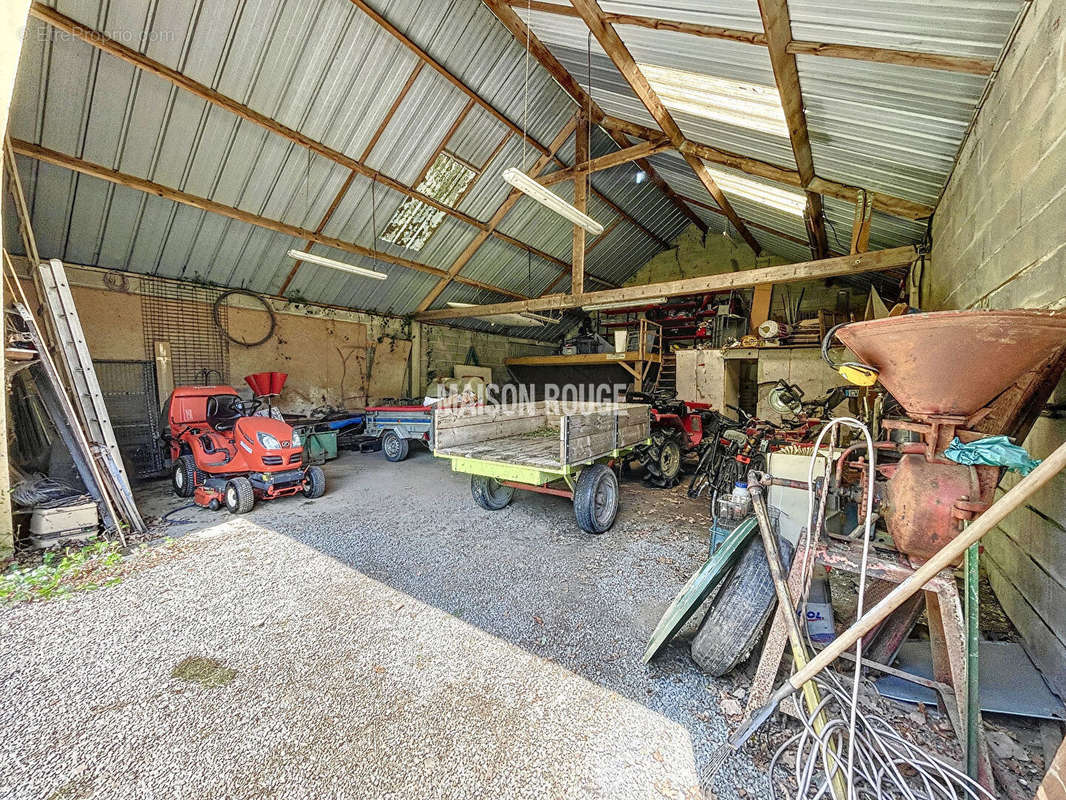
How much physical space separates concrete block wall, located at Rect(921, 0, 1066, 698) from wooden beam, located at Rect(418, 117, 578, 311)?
18.5ft

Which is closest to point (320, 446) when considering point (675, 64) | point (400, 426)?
point (400, 426)

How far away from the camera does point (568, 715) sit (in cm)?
170

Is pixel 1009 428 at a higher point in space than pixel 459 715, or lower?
higher

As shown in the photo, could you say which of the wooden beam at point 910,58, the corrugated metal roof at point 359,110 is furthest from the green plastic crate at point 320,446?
the wooden beam at point 910,58

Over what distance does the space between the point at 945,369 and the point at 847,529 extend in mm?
2459

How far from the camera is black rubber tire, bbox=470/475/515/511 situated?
4.30 meters

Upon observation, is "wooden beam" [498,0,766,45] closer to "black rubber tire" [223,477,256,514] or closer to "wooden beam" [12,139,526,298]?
"wooden beam" [12,139,526,298]

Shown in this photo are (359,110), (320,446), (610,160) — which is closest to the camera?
(359,110)

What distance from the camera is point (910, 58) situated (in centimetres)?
231

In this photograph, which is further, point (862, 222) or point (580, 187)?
point (580, 187)

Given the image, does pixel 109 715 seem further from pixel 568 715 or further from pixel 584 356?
pixel 584 356

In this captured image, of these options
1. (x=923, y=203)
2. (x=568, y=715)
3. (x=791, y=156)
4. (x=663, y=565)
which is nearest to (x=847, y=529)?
(x=663, y=565)

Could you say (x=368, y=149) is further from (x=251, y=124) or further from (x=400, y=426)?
(x=400, y=426)

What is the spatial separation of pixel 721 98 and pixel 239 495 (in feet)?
19.8
